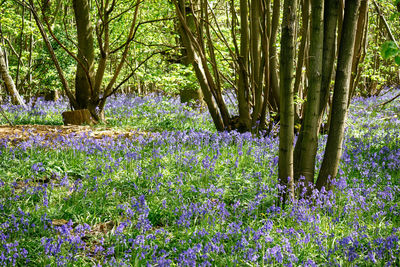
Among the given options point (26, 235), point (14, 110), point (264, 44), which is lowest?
point (26, 235)

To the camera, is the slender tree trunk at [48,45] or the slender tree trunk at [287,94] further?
the slender tree trunk at [48,45]

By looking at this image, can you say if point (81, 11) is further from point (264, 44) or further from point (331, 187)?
point (331, 187)

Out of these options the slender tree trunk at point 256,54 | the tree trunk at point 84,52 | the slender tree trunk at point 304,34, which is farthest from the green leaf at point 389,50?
the tree trunk at point 84,52

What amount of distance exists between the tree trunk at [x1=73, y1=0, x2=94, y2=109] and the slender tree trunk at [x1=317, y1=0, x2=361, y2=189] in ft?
22.3

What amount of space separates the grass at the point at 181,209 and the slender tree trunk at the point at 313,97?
39 centimetres

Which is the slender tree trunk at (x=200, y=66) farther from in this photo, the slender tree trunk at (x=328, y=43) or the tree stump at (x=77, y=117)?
the slender tree trunk at (x=328, y=43)

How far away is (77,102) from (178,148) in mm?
4768

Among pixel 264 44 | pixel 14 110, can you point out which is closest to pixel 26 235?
pixel 264 44

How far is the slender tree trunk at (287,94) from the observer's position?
353cm

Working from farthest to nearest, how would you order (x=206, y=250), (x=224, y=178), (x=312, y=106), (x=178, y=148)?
1. (x=178, y=148)
2. (x=224, y=178)
3. (x=312, y=106)
4. (x=206, y=250)

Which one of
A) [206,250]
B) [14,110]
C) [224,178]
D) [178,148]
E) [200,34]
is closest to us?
[206,250]

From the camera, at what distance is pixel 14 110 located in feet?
34.2

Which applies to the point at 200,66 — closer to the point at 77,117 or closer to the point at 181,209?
the point at 77,117

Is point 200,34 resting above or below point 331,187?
above
